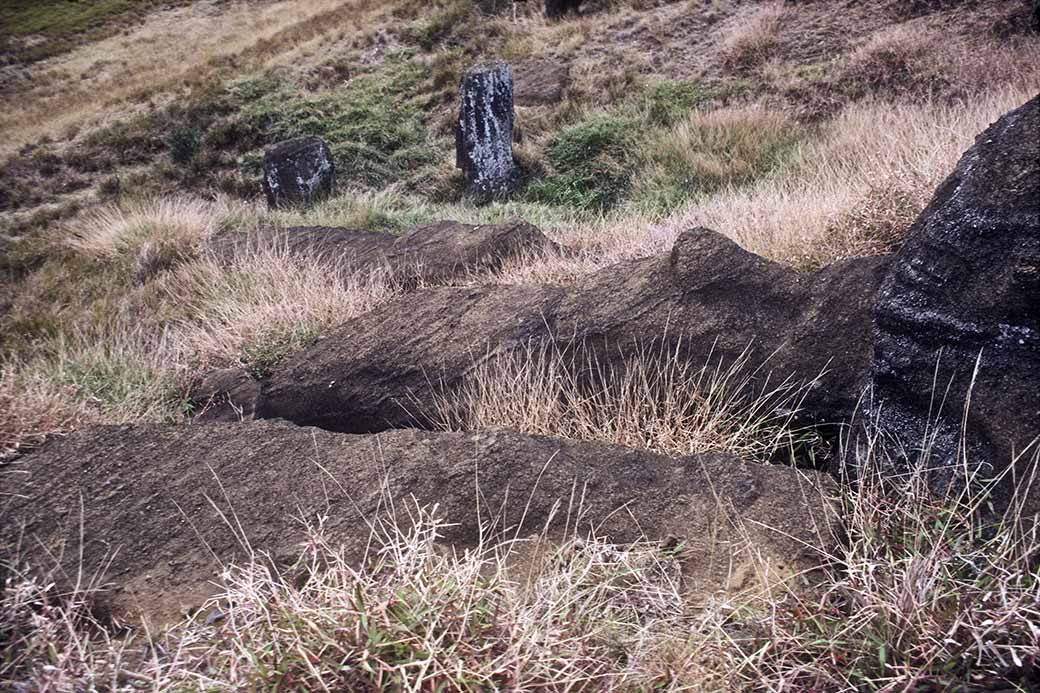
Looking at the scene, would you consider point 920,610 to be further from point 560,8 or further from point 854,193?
point 560,8

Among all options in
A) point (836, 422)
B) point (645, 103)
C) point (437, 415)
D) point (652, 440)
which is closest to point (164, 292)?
point (437, 415)

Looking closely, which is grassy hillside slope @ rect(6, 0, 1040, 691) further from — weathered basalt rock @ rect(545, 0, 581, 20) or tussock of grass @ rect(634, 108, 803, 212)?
weathered basalt rock @ rect(545, 0, 581, 20)

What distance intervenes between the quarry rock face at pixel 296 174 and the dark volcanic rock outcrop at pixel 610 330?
26.4ft

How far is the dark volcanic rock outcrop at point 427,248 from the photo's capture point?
6.25 m

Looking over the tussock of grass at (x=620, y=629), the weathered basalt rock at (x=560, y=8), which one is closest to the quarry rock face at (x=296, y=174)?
the weathered basalt rock at (x=560, y=8)

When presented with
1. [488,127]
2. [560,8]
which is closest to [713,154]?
[488,127]

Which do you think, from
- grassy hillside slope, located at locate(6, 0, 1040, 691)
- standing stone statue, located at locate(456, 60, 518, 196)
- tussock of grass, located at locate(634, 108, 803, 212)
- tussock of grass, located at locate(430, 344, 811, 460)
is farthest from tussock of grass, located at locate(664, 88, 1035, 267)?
standing stone statue, located at locate(456, 60, 518, 196)

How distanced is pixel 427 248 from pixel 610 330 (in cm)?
321

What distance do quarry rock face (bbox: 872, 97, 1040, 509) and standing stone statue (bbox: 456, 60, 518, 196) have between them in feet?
30.5

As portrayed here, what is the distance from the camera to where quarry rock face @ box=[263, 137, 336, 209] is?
12.1m

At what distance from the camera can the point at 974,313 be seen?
2521mm

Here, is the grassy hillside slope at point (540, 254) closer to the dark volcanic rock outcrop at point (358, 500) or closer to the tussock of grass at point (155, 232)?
the tussock of grass at point (155, 232)

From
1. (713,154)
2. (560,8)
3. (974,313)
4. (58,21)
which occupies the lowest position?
(713,154)

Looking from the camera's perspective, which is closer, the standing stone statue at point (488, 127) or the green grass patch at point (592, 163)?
the green grass patch at point (592, 163)
